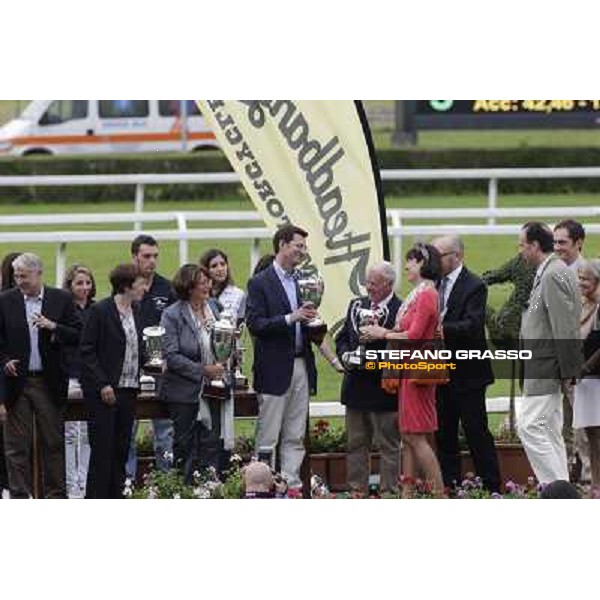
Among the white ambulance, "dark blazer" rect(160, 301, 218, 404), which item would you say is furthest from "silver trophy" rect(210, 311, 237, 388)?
the white ambulance

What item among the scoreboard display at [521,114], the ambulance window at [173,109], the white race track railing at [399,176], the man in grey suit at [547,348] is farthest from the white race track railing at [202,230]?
the ambulance window at [173,109]

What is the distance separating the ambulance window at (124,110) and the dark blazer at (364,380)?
1252cm

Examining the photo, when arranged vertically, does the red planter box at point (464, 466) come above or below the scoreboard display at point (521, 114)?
below

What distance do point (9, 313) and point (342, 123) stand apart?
1979 millimetres

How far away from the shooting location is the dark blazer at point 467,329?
425 inches

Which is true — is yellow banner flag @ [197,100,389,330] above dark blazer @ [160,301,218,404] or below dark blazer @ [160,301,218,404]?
above

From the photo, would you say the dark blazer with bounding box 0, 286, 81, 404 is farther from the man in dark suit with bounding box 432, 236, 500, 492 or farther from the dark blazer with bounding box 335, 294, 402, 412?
the man in dark suit with bounding box 432, 236, 500, 492

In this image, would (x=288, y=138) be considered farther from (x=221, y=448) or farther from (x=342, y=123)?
(x=221, y=448)

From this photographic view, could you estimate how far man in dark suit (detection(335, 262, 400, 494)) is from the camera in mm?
10922

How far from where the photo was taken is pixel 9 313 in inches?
427

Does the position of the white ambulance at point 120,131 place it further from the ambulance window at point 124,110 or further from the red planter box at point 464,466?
the red planter box at point 464,466

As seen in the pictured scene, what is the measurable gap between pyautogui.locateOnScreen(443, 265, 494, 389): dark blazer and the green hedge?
14.2 feet

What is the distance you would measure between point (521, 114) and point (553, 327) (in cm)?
209

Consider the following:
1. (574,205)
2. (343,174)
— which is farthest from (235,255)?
(343,174)
